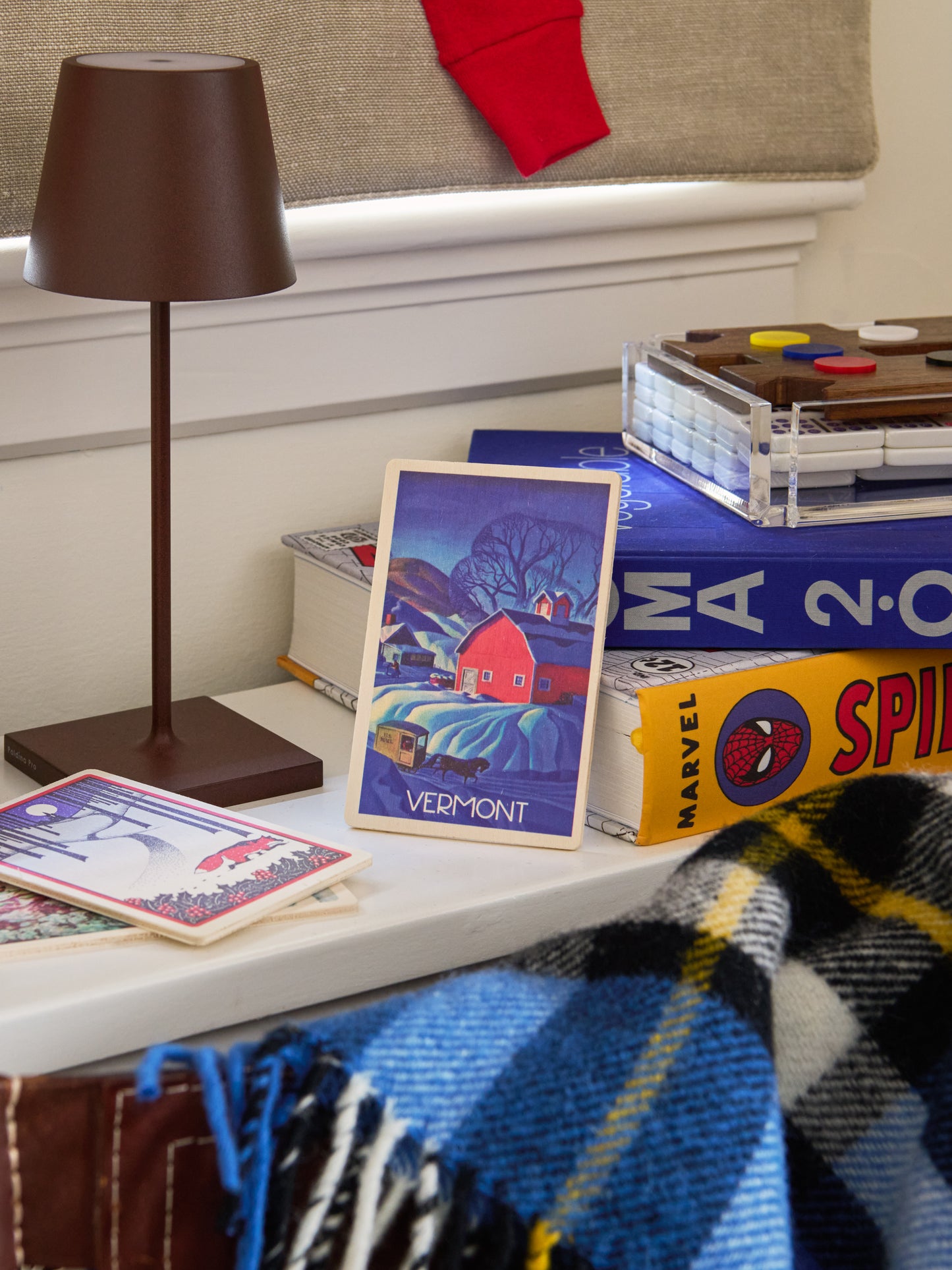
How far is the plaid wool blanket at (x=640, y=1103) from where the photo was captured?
1.38 ft

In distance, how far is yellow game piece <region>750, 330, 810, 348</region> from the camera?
915mm

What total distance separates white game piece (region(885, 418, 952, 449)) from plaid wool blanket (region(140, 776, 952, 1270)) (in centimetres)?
35

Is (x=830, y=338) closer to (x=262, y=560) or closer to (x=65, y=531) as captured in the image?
(x=262, y=560)

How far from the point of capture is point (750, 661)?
759 mm

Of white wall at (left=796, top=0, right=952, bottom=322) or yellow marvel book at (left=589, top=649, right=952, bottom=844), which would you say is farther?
white wall at (left=796, top=0, right=952, bottom=322)

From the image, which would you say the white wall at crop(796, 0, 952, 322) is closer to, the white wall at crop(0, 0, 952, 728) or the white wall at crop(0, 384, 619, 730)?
the white wall at crop(0, 0, 952, 728)

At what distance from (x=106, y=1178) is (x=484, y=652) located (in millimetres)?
389

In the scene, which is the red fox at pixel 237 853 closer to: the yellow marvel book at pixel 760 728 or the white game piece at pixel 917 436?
the yellow marvel book at pixel 760 728

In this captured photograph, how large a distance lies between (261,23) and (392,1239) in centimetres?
73

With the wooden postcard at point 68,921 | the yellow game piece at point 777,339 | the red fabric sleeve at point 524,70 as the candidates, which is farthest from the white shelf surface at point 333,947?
the red fabric sleeve at point 524,70

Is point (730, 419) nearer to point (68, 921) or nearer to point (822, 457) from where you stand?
point (822, 457)

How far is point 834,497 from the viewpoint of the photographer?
83 centimetres

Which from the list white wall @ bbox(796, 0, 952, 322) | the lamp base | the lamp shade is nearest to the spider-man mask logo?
the lamp base

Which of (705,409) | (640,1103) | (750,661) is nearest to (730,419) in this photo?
(705,409)
